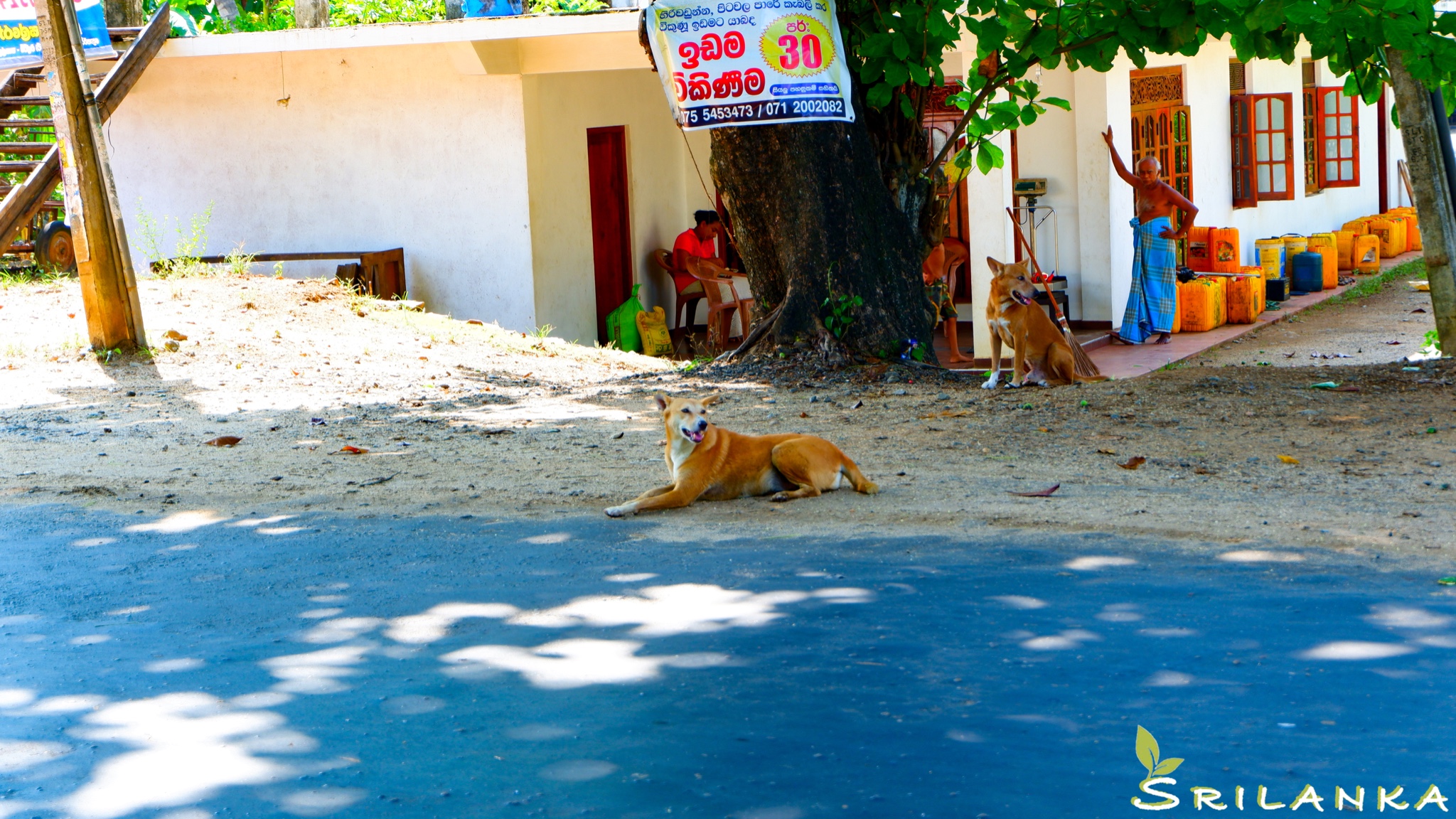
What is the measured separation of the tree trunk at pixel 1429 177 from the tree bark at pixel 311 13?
46.4 feet

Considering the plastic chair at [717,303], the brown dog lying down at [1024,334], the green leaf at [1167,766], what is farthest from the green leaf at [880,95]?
the green leaf at [1167,766]

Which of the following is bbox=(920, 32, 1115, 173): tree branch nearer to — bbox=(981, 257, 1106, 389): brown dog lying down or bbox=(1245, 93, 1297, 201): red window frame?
bbox=(981, 257, 1106, 389): brown dog lying down

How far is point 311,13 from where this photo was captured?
62.1 ft

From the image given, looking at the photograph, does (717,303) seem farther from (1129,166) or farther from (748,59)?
(748,59)

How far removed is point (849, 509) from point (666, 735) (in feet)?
8.70

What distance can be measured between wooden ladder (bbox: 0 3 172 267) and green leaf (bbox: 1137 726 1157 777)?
12.0 metres

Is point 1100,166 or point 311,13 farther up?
point 311,13

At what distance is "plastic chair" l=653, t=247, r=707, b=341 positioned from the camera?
53.5ft

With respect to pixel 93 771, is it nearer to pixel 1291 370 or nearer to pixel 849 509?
pixel 849 509

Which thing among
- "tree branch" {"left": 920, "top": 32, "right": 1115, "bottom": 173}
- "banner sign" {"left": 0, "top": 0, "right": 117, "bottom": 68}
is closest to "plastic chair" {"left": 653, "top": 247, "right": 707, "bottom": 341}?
"tree branch" {"left": 920, "top": 32, "right": 1115, "bottom": 173}

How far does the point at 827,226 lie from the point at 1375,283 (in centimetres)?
1112

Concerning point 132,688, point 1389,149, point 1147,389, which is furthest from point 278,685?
point 1389,149

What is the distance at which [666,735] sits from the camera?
12.8ft

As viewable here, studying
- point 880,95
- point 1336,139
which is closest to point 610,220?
point 880,95
